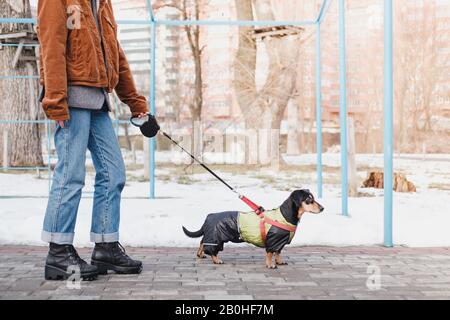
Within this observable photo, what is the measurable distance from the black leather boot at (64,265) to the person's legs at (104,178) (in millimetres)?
190

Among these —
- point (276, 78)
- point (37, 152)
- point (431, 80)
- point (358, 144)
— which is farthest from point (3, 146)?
point (431, 80)

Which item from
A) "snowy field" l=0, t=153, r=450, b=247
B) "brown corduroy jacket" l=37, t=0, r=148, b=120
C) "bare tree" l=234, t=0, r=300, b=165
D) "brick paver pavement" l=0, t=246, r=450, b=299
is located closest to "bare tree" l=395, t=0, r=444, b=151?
"snowy field" l=0, t=153, r=450, b=247

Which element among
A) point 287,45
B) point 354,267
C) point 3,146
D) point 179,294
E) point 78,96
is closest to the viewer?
point 179,294

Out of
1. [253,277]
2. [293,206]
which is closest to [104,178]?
[253,277]

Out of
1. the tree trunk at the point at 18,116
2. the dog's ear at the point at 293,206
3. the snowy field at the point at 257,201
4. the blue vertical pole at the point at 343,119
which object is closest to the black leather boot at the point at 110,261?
the dog's ear at the point at 293,206

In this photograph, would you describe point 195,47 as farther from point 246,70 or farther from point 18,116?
point 18,116

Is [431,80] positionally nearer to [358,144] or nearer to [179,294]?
[358,144]

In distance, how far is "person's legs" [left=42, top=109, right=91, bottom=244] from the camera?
2869 millimetres

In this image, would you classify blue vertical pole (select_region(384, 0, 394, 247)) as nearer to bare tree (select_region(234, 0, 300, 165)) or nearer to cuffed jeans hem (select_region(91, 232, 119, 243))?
cuffed jeans hem (select_region(91, 232, 119, 243))

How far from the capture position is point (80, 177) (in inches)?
115

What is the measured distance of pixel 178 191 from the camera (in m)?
8.69

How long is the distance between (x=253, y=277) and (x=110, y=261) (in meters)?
0.74

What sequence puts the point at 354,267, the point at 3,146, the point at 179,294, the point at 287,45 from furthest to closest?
the point at 287,45
the point at 3,146
the point at 354,267
the point at 179,294
